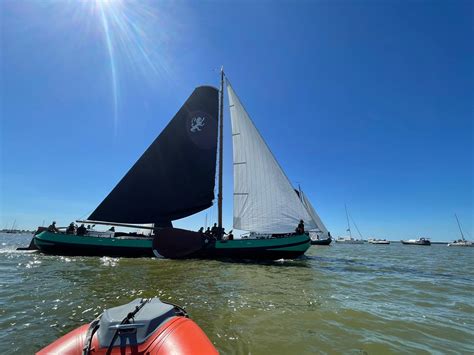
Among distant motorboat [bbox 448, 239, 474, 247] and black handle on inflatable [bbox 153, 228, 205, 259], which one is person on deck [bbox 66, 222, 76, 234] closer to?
black handle on inflatable [bbox 153, 228, 205, 259]

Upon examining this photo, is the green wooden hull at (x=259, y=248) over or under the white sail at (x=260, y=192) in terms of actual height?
under

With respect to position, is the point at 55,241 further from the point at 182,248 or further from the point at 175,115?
the point at 175,115

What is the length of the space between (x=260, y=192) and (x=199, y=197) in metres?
5.50

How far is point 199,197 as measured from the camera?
2223 cm

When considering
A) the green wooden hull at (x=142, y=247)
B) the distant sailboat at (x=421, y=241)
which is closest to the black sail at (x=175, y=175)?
the green wooden hull at (x=142, y=247)

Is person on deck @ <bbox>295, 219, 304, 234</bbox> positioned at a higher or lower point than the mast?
lower

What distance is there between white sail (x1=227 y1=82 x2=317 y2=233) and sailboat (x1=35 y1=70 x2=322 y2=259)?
2.7 inches

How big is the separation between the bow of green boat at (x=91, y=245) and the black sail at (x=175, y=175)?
1.70m

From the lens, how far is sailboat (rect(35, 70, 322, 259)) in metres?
19.0

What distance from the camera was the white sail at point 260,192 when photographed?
18875 millimetres

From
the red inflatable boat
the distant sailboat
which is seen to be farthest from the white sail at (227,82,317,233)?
the distant sailboat

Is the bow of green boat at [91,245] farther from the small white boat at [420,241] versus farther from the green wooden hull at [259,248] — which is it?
the small white boat at [420,241]

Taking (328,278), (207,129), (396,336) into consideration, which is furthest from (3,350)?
(207,129)

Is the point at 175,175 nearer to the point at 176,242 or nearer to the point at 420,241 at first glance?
the point at 176,242
